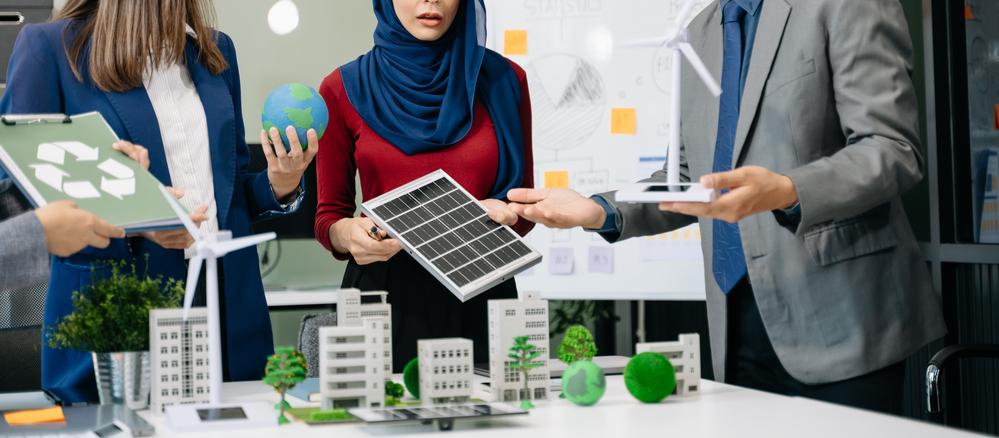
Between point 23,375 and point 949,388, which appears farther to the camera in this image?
point 949,388

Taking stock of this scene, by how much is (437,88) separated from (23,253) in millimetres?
1151

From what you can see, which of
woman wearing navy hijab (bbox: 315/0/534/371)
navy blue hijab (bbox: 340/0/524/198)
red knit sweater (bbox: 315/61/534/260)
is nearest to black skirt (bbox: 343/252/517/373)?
woman wearing navy hijab (bbox: 315/0/534/371)

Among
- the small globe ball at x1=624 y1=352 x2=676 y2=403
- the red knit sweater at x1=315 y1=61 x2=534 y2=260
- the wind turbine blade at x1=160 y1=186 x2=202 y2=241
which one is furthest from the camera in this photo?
the red knit sweater at x1=315 y1=61 x2=534 y2=260

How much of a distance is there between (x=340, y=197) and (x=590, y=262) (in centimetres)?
144

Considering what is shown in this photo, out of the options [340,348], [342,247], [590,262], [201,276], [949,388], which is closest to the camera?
[340,348]

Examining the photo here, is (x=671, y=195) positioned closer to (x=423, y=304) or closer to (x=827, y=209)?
(x=827, y=209)

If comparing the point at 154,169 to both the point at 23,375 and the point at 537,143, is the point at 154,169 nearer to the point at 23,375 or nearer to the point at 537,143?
the point at 23,375

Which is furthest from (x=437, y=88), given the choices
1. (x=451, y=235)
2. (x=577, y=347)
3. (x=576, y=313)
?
(x=576, y=313)

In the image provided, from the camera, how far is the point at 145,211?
4.99 feet

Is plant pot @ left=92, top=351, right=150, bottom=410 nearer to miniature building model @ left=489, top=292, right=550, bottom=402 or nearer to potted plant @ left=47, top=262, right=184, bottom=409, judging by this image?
potted plant @ left=47, top=262, right=184, bottom=409

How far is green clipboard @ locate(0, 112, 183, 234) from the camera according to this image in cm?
151

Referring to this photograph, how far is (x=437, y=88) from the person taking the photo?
2.40 meters

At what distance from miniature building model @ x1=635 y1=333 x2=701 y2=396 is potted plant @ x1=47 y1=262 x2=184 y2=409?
799 mm

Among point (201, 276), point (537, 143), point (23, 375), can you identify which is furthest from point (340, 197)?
point (537, 143)
